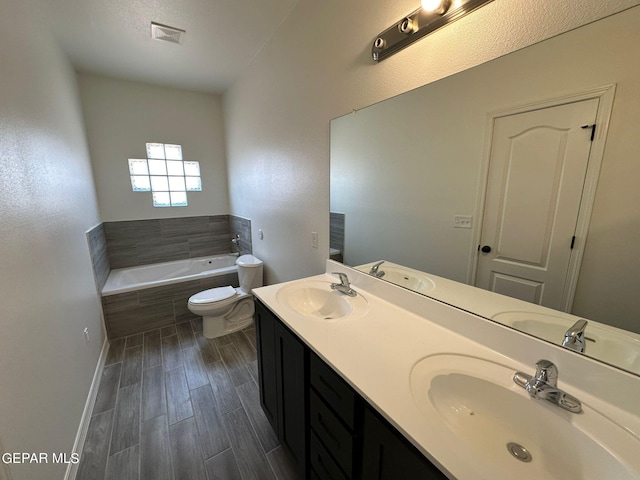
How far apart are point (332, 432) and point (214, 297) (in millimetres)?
1943

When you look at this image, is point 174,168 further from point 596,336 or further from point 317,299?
point 596,336

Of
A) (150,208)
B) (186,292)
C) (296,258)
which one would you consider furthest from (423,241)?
(150,208)

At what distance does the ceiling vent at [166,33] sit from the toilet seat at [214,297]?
2.29 m

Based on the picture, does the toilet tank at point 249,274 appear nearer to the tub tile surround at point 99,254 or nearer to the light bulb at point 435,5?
the tub tile surround at point 99,254

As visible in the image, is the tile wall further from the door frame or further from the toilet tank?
the toilet tank

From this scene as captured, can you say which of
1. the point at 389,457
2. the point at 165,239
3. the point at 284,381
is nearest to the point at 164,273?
the point at 165,239

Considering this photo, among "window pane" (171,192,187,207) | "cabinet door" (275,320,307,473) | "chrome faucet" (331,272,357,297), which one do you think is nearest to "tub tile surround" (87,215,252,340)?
"window pane" (171,192,187,207)

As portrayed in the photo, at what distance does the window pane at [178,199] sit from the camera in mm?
3428

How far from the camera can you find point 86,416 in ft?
5.22

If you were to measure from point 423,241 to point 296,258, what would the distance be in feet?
4.01

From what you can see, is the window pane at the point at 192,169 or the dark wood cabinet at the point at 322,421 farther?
the window pane at the point at 192,169

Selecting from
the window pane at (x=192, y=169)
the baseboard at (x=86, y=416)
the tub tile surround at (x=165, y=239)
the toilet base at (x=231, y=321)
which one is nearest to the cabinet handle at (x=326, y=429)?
the baseboard at (x=86, y=416)

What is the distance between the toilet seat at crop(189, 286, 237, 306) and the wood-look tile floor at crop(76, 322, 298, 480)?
43 cm

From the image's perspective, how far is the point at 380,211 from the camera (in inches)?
56.3
